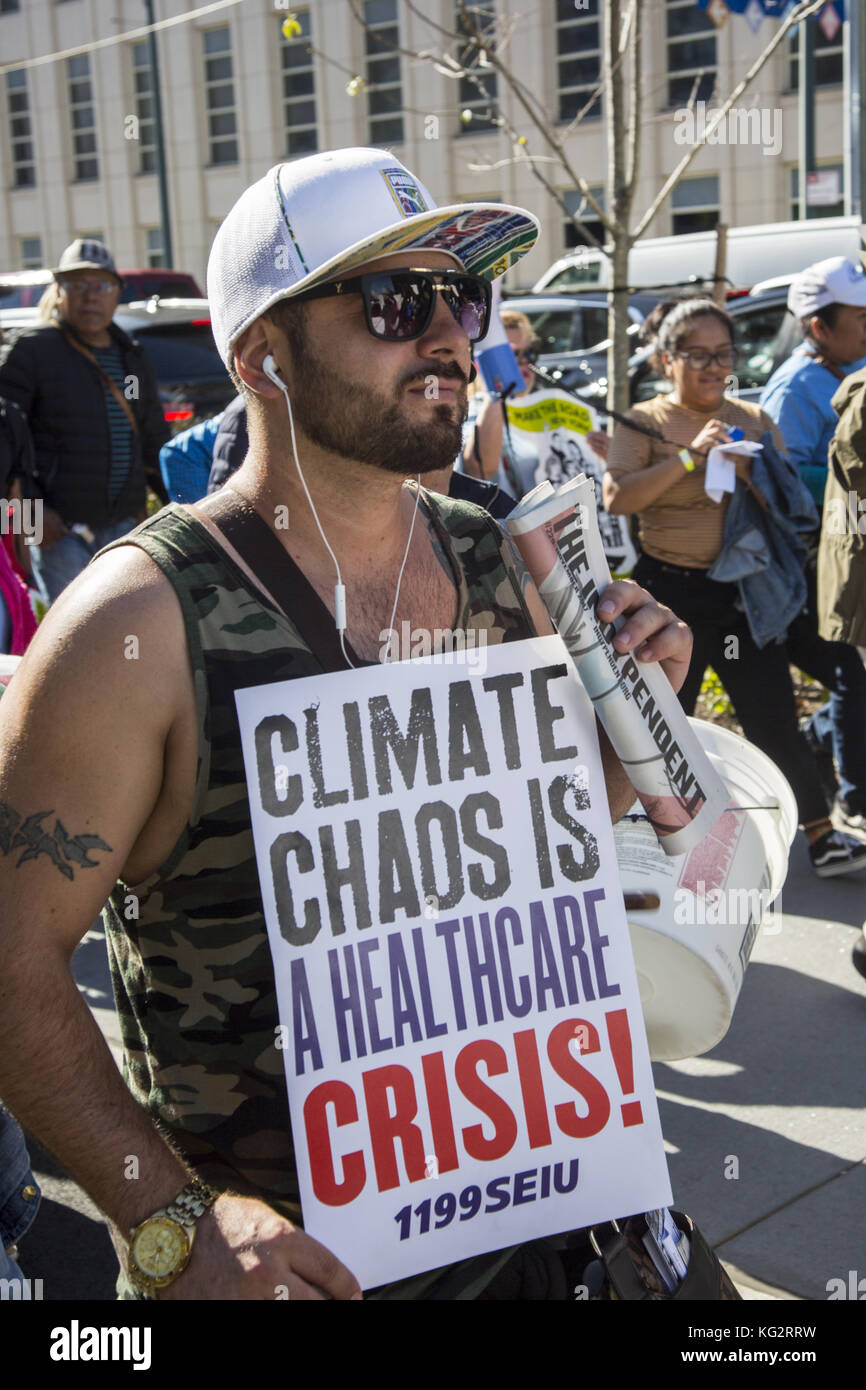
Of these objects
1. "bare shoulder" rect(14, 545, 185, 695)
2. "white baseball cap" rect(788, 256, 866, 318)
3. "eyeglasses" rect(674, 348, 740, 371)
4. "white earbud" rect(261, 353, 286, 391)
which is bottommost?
"bare shoulder" rect(14, 545, 185, 695)

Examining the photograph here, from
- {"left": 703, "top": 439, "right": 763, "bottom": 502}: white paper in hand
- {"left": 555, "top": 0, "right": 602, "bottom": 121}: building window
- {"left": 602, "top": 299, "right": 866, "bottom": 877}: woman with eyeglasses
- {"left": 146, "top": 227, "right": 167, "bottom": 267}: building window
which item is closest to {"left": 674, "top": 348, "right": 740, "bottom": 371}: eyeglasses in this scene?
{"left": 602, "top": 299, "right": 866, "bottom": 877}: woman with eyeglasses

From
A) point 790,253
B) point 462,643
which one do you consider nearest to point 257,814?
point 462,643

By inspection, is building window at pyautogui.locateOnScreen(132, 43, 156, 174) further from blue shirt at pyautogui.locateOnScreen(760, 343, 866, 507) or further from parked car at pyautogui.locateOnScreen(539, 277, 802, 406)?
blue shirt at pyautogui.locateOnScreen(760, 343, 866, 507)

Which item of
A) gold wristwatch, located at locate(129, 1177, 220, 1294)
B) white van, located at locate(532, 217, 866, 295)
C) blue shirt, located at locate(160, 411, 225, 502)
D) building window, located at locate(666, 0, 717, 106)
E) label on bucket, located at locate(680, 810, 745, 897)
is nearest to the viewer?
gold wristwatch, located at locate(129, 1177, 220, 1294)

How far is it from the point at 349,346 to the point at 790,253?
12.9 m

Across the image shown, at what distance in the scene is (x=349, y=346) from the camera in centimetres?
177

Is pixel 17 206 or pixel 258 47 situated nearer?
pixel 258 47

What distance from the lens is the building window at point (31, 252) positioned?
119 ft

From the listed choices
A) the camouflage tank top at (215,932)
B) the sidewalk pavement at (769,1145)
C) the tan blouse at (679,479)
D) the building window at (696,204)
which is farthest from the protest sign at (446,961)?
the building window at (696,204)

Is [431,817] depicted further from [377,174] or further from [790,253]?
[790,253]

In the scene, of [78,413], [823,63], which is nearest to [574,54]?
[823,63]

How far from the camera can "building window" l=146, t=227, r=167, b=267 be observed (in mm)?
33719

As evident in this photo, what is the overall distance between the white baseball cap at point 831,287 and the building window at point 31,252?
3360cm

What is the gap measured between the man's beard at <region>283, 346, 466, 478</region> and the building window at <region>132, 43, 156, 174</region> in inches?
1286
